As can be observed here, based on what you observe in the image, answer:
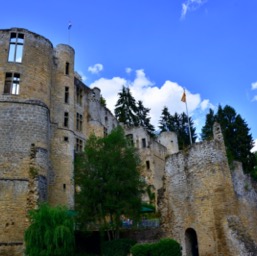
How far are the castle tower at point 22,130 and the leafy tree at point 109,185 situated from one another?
11.0 feet

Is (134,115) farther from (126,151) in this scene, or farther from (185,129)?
(126,151)

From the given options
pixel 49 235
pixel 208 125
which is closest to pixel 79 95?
pixel 208 125

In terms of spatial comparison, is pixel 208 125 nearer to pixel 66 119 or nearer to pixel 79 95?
pixel 79 95

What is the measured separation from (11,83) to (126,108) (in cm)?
2756

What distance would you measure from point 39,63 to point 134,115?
86.4 ft

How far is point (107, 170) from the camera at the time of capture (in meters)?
22.4

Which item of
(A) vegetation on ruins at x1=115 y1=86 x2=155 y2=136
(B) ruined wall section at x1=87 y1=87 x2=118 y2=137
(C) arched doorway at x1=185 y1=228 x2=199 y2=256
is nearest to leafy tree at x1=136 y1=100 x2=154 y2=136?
(A) vegetation on ruins at x1=115 y1=86 x2=155 y2=136

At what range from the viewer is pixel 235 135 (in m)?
37.4

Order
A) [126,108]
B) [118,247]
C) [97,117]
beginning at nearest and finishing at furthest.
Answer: [118,247] < [97,117] < [126,108]

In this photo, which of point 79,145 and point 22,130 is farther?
point 79,145

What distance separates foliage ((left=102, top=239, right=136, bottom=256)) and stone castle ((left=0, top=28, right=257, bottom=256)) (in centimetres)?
264

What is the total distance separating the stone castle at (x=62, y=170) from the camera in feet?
63.4

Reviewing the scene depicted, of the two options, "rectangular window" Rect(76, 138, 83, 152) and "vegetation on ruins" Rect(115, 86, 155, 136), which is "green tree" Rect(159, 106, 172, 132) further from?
"rectangular window" Rect(76, 138, 83, 152)

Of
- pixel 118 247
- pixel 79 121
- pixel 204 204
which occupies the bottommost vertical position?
pixel 118 247
